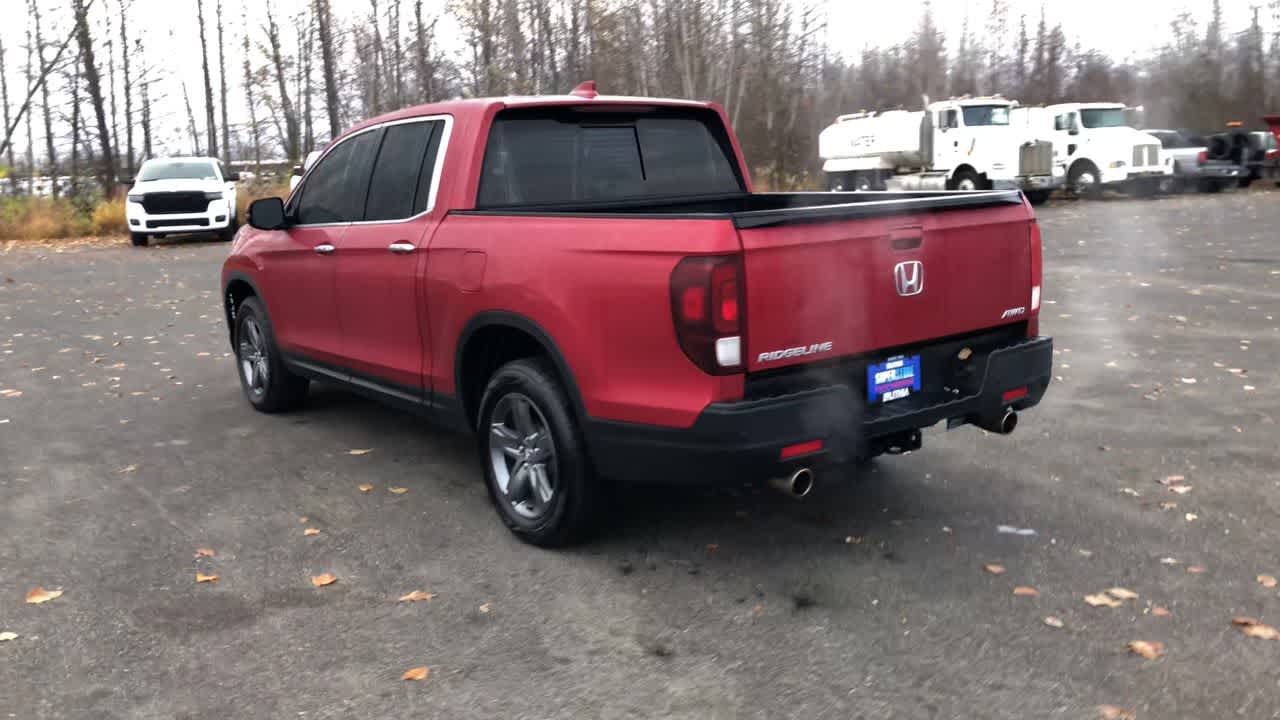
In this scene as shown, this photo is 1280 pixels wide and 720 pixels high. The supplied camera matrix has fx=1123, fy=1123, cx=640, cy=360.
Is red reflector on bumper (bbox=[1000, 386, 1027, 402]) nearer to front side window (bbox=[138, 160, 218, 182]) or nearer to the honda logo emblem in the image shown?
the honda logo emblem

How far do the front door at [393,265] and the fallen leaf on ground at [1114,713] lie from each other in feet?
10.9

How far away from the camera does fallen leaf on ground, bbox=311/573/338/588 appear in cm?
443

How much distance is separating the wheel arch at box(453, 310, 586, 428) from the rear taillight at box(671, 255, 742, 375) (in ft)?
2.07

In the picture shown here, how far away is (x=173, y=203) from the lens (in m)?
23.7

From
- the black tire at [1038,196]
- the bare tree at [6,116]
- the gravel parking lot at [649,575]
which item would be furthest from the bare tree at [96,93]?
the gravel parking lot at [649,575]

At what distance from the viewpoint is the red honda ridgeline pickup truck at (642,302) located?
13.0 feet

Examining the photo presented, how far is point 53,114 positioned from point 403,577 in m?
38.3

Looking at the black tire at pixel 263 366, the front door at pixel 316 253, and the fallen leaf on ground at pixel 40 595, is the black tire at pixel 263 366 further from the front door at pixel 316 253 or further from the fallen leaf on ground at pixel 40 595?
the fallen leaf on ground at pixel 40 595

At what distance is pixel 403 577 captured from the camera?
449 centimetres

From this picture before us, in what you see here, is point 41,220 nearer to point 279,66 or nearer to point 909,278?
point 279,66

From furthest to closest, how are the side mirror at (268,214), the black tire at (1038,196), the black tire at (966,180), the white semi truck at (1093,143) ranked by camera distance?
the black tire at (1038,196) < the white semi truck at (1093,143) < the black tire at (966,180) < the side mirror at (268,214)

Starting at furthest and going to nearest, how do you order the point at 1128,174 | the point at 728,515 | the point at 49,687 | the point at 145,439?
the point at 1128,174
the point at 145,439
the point at 728,515
the point at 49,687

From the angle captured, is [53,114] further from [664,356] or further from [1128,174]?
[664,356]

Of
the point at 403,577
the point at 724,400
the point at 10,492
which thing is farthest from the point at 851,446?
the point at 10,492
